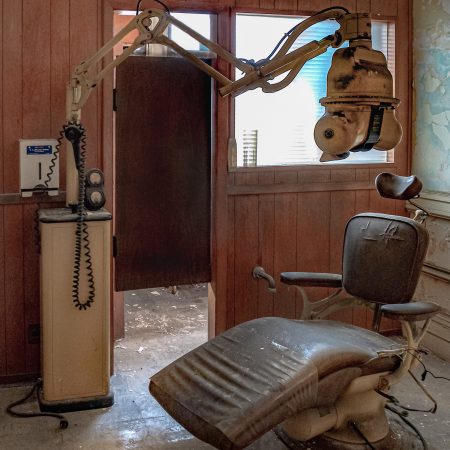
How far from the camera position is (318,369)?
2.72m

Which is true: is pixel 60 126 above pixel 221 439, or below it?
above

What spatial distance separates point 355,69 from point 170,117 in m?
1.92

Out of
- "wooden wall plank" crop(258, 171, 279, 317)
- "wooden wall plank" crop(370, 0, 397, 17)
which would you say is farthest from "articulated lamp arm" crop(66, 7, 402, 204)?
"wooden wall plank" crop(370, 0, 397, 17)

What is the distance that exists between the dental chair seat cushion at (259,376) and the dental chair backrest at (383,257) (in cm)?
31

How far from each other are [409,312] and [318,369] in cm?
56

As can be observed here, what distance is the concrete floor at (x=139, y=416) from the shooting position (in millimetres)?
3217

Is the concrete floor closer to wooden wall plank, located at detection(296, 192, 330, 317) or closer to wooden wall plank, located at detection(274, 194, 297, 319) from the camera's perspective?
wooden wall plank, located at detection(274, 194, 297, 319)

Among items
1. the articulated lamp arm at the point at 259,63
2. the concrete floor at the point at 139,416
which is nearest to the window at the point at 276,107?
the articulated lamp arm at the point at 259,63

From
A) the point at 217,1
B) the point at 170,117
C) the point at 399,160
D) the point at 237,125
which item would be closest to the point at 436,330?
the point at 399,160

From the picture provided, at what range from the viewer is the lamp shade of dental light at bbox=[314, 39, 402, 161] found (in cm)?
230

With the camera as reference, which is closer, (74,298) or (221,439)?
(221,439)

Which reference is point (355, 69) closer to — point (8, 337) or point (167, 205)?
point (167, 205)

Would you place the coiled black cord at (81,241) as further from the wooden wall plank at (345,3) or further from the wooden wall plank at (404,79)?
the wooden wall plank at (404,79)

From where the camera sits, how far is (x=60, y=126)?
3805 millimetres
